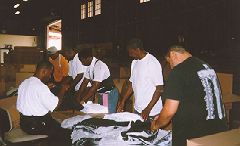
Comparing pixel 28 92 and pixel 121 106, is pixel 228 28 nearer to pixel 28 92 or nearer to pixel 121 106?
pixel 121 106

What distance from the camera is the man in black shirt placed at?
2621 millimetres

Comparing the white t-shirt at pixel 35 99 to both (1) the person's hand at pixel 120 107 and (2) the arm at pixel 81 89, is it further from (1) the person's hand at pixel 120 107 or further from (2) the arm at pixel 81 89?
(2) the arm at pixel 81 89

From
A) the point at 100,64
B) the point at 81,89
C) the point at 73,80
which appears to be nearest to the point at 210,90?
the point at 100,64

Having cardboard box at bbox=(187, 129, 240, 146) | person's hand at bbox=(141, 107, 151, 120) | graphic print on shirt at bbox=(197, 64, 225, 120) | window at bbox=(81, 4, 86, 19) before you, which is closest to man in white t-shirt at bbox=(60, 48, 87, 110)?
person's hand at bbox=(141, 107, 151, 120)

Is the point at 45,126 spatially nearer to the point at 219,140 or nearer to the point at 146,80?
the point at 146,80

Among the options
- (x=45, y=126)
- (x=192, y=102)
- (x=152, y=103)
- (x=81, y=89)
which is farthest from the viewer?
(x=81, y=89)

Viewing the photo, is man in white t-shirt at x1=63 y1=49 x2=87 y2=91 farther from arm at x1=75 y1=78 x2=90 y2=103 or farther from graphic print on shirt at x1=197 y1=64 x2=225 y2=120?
graphic print on shirt at x1=197 y1=64 x2=225 y2=120

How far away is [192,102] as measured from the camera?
265 centimetres

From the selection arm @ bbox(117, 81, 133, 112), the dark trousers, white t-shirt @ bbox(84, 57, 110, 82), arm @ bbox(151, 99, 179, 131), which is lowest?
the dark trousers

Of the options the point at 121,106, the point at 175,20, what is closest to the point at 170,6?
the point at 175,20

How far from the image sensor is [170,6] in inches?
422

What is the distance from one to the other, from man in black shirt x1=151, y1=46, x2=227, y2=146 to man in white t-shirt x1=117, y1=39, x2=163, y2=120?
1.30 meters

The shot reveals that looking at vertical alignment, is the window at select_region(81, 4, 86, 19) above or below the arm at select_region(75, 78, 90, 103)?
above

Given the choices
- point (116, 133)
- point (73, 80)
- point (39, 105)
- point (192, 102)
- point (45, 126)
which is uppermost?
point (192, 102)
